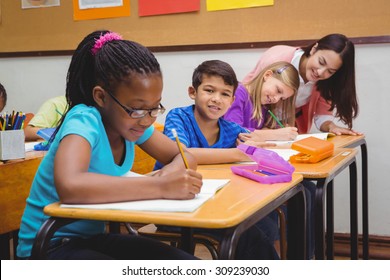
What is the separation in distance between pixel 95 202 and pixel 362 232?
2.07 metres

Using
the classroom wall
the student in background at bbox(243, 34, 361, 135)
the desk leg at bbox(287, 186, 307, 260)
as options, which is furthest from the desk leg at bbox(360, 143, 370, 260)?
the desk leg at bbox(287, 186, 307, 260)

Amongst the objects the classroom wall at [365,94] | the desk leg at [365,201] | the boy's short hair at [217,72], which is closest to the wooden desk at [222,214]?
the boy's short hair at [217,72]

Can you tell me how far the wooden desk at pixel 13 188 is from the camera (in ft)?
6.24

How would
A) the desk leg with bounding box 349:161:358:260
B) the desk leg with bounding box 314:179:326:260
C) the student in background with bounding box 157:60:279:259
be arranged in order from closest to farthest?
the desk leg with bounding box 314:179:326:260 < the student in background with bounding box 157:60:279:259 < the desk leg with bounding box 349:161:358:260

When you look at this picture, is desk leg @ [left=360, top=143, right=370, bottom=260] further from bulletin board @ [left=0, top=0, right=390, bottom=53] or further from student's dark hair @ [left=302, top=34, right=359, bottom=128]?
bulletin board @ [left=0, top=0, right=390, bottom=53]

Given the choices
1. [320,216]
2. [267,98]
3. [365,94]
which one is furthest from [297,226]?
[365,94]

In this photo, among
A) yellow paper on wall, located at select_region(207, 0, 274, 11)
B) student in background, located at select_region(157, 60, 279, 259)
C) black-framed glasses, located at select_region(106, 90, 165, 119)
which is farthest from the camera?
yellow paper on wall, located at select_region(207, 0, 274, 11)

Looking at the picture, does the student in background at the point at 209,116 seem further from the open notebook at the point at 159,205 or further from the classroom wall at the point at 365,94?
the classroom wall at the point at 365,94

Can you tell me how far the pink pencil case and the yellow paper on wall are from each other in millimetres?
1593

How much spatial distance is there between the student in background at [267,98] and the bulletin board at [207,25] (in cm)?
44

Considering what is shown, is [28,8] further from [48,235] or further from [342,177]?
[48,235]

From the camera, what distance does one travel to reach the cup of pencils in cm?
187

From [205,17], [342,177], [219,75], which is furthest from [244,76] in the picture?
[219,75]

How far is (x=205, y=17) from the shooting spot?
3111 millimetres
